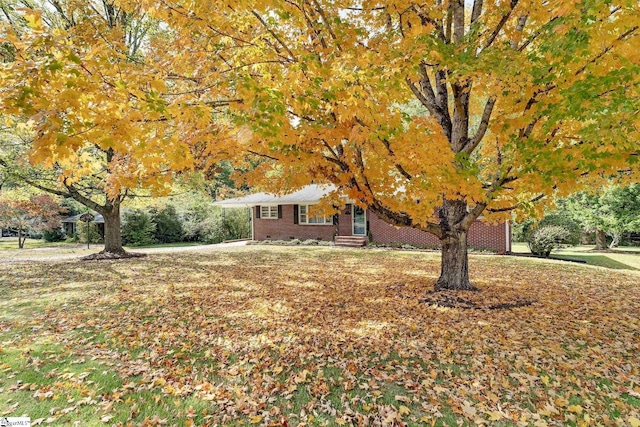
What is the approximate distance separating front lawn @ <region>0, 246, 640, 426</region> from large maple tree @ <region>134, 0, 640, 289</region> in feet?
7.87

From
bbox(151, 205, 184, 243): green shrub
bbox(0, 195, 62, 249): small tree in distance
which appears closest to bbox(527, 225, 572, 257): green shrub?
bbox(151, 205, 184, 243): green shrub

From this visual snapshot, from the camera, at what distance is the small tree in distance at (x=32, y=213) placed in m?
23.0

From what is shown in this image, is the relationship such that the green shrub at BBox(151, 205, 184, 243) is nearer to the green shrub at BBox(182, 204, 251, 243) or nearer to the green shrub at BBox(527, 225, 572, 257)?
the green shrub at BBox(182, 204, 251, 243)

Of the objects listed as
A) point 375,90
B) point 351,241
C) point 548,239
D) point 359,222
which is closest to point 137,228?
point 351,241

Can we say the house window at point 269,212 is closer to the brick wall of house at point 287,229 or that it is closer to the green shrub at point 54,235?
the brick wall of house at point 287,229

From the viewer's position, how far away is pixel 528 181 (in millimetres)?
5926

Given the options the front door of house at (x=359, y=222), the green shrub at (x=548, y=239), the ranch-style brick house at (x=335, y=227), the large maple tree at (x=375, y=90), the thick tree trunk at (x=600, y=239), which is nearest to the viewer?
the large maple tree at (x=375, y=90)

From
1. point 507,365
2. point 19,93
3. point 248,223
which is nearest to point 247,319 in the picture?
point 507,365

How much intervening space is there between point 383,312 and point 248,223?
2487 cm

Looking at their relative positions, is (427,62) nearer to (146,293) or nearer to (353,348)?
(353,348)

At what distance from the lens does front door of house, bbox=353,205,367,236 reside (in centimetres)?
2126

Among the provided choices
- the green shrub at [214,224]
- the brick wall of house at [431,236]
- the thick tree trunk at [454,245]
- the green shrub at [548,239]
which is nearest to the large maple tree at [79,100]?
the thick tree trunk at [454,245]

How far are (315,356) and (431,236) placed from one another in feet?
50.0

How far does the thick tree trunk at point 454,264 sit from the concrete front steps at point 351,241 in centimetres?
1168
